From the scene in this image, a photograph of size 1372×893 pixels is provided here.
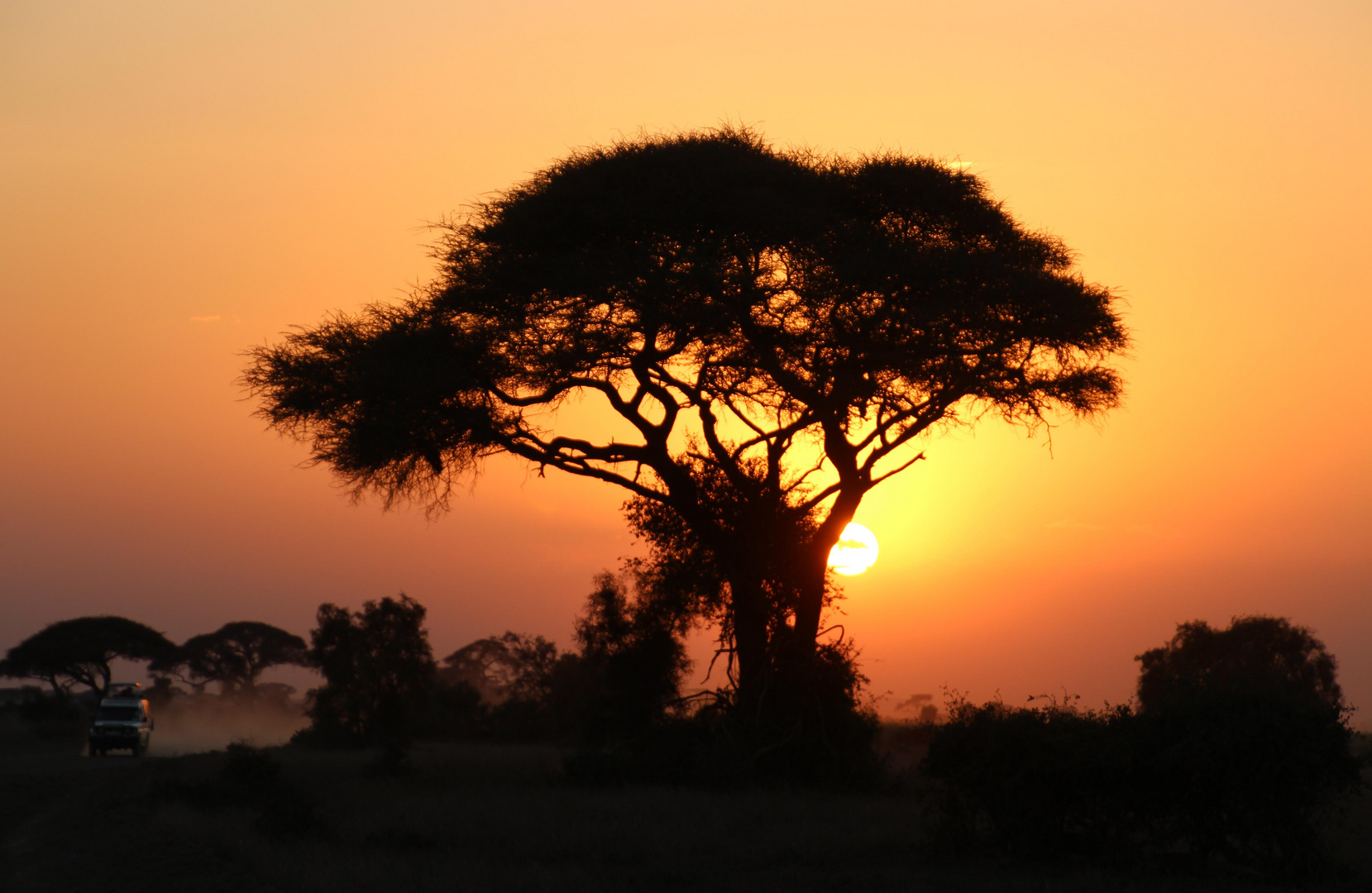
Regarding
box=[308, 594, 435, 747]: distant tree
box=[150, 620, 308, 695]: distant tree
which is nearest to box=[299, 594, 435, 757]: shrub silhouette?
box=[308, 594, 435, 747]: distant tree

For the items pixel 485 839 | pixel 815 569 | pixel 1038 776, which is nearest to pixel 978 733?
pixel 1038 776

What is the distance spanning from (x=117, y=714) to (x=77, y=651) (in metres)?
26.2

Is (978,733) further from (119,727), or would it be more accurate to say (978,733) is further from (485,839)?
(119,727)

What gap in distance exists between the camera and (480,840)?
15570mm

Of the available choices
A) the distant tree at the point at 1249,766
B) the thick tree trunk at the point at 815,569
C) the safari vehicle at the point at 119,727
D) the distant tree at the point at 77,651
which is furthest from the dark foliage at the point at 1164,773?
the distant tree at the point at 77,651

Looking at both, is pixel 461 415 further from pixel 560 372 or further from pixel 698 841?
pixel 698 841

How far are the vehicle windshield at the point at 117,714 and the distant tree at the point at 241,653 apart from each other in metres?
36.4

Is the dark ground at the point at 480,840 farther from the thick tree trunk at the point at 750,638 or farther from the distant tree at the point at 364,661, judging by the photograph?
the distant tree at the point at 364,661

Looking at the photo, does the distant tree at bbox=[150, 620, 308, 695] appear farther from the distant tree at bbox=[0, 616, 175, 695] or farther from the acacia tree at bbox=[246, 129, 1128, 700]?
the acacia tree at bbox=[246, 129, 1128, 700]

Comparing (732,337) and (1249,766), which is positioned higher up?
(732,337)

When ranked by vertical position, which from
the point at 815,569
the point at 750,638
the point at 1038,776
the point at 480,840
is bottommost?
the point at 480,840

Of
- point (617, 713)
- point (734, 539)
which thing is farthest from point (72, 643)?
point (734, 539)

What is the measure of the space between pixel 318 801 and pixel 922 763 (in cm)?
1033

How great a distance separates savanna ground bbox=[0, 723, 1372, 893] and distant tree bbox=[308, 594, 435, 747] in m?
10.4
